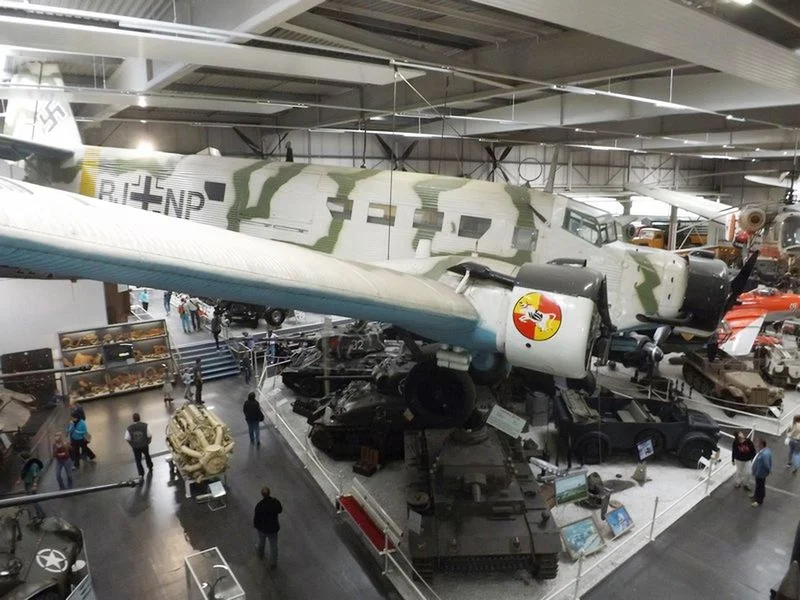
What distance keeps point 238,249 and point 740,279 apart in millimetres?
8966

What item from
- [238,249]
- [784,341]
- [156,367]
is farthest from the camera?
[784,341]

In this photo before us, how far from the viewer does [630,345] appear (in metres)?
11.3

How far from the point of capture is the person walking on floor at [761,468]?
338 inches

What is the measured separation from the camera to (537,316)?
21.0 ft

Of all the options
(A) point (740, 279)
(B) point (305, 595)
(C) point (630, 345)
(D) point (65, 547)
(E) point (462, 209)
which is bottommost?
(B) point (305, 595)

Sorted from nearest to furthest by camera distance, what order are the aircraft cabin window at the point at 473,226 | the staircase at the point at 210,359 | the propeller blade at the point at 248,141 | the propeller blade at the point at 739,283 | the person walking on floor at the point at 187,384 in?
the propeller blade at the point at 739,283 → the aircraft cabin window at the point at 473,226 → the person walking on floor at the point at 187,384 → the staircase at the point at 210,359 → the propeller blade at the point at 248,141

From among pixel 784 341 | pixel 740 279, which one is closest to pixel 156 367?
pixel 740 279

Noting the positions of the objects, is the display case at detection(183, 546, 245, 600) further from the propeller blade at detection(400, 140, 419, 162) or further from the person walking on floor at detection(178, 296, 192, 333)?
the propeller blade at detection(400, 140, 419, 162)

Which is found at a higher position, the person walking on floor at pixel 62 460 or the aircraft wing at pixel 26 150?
the aircraft wing at pixel 26 150

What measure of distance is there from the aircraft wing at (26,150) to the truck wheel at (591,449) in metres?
11.5

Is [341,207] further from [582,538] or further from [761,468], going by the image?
[761,468]

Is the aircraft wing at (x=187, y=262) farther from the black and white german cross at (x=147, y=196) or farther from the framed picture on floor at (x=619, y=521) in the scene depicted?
the black and white german cross at (x=147, y=196)

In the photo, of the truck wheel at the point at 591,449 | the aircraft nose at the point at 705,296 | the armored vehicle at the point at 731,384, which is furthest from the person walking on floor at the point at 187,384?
the armored vehicle at the point at 731,384

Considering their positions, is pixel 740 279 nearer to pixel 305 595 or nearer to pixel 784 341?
pixel 305 595
